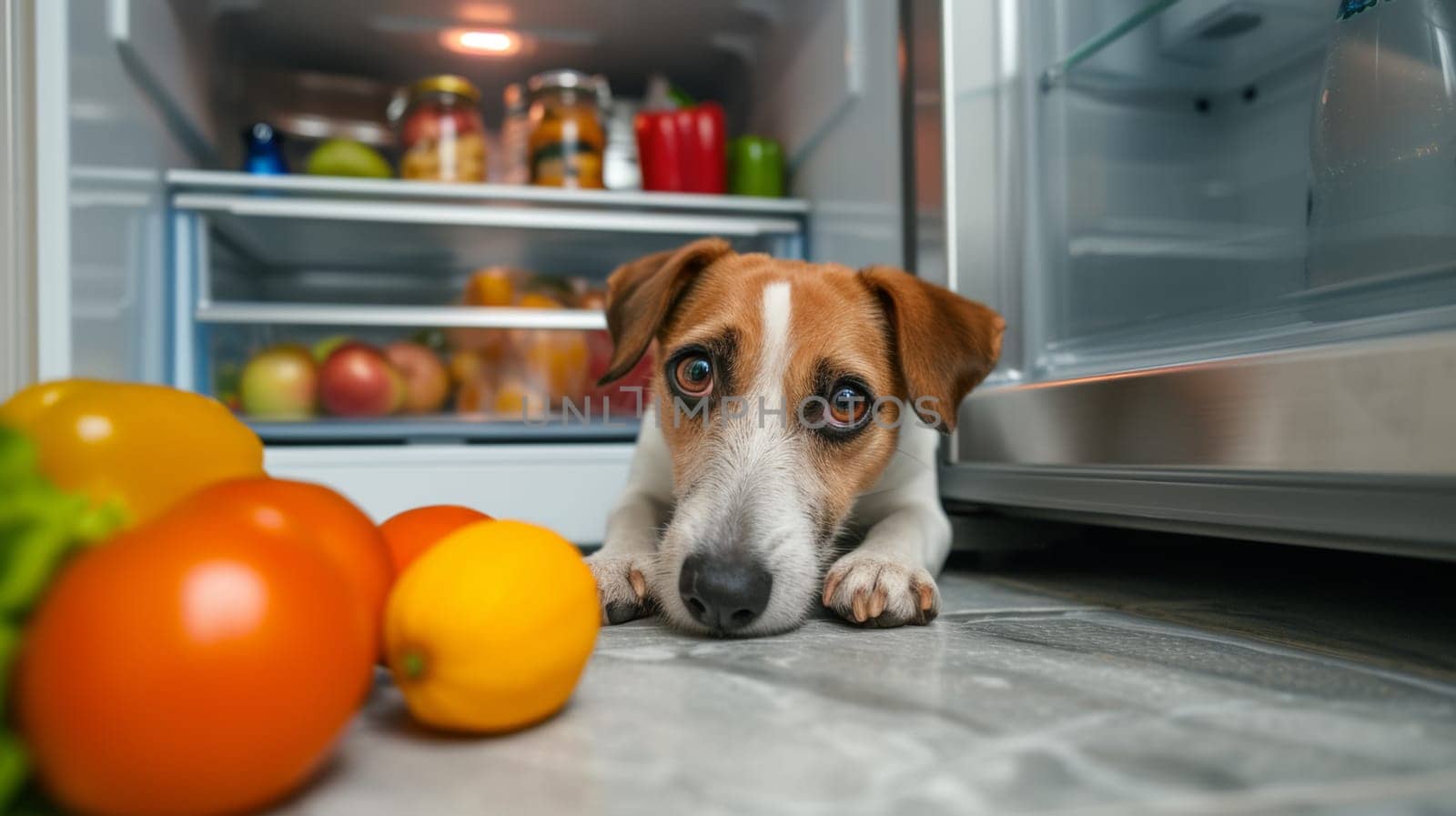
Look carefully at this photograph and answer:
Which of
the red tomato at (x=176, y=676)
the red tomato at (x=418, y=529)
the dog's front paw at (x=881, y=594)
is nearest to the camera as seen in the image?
the red tomato at (x=176, y=676)

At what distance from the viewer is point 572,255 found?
2930 mm

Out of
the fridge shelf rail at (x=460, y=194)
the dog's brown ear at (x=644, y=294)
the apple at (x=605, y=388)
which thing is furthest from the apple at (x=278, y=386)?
the dog's brown ear at (x=644, y=294)

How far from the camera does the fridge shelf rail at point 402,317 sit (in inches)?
97.5

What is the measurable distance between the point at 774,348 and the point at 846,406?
6.0 inches

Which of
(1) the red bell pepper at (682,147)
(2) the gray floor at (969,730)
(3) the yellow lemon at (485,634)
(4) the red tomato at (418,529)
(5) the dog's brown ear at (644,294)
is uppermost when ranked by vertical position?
(1) the red bell pepper at (682,147)

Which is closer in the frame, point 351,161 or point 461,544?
point 461,544

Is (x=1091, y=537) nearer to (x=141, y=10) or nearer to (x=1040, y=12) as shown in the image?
(x=1040, y=12)

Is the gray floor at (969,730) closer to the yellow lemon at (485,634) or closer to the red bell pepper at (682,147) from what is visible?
the yellow lemon at (485,634)

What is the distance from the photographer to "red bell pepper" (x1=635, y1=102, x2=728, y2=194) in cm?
286

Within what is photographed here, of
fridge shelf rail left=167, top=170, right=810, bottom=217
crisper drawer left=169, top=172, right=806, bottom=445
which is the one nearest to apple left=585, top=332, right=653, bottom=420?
crisper drawer left=169, top=172, right=806, bottom=445

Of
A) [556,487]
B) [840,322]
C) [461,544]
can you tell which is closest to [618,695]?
[461,544]

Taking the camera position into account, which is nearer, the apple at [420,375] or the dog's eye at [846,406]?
the dog's eye at [846,406]

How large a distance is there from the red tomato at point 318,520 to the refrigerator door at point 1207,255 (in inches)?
45.4

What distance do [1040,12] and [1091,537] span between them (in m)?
1.39
